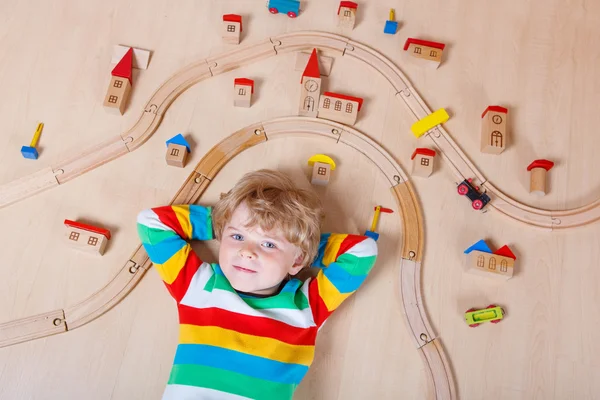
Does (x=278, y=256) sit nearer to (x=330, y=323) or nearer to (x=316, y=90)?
(x=330, y=323)

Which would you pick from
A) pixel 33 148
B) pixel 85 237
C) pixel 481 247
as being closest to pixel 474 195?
pixel 481 247

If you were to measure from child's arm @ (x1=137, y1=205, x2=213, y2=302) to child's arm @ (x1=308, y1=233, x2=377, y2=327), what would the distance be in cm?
30

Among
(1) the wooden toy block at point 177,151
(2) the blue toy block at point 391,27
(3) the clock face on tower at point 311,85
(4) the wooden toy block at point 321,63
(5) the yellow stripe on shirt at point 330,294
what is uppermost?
(2) the blue toy block at point 391,27

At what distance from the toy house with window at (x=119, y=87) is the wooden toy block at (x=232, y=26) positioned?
28 cm

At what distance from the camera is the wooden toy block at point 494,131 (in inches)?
58.8

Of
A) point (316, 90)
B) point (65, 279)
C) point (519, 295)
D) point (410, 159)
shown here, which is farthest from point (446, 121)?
point (65, 279)

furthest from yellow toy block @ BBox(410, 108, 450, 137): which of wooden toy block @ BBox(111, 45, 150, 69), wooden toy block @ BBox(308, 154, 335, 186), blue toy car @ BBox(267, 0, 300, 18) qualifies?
wooden toy block @ BBox(111, 45, 150, 69)

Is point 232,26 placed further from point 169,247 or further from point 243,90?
point 169,247

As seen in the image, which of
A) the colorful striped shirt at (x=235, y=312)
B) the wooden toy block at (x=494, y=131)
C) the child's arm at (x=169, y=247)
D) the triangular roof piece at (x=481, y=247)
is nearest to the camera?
the colorful striped shirt at (x=235, y=312)

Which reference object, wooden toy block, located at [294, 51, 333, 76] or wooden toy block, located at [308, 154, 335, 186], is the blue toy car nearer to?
wooden toy block, located at [294, 51, 333, 76]

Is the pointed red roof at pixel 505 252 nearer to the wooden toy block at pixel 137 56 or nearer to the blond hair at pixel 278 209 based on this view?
the blond hair at pixel 278 209

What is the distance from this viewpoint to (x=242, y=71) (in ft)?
5.23

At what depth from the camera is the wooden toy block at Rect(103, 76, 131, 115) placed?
4.91 ft

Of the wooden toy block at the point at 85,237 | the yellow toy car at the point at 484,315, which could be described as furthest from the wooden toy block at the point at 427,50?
the wooden toy block at the point at 85,237
